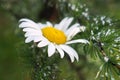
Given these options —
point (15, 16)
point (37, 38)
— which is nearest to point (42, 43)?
point (37, 38)

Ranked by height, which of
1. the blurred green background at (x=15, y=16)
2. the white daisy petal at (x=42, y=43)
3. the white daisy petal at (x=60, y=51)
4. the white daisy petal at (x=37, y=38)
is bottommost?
the white daisy petal at (x=60, y=51)

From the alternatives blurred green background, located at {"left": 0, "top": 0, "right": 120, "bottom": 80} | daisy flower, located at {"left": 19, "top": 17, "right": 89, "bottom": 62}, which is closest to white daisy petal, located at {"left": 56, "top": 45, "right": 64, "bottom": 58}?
daisy flower, located at {"left": 19, "top": 17, "right": 89, "bottom": 62}

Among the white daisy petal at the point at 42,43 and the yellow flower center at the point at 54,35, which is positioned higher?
the yellow flower center at the point at 54,35

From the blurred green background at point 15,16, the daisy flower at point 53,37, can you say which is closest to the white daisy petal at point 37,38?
the daisy flower at point 53,37

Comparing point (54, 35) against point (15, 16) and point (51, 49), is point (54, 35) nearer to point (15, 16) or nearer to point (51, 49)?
point (51, 49)

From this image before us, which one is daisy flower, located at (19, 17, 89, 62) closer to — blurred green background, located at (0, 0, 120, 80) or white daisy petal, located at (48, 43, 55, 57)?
white daisy petal, located at (48, 43, 55, 57)

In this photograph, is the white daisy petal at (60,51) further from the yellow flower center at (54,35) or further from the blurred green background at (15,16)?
the blurred green background at (15,16)
